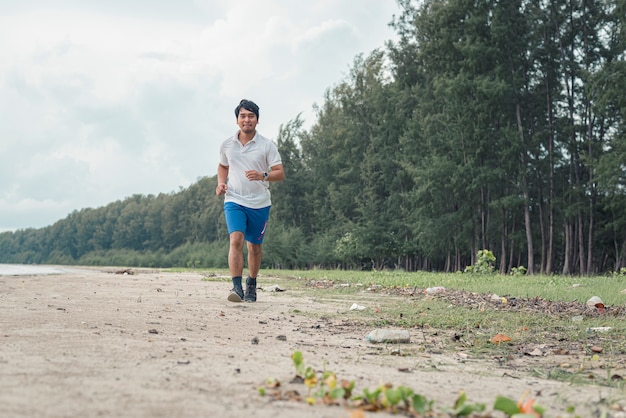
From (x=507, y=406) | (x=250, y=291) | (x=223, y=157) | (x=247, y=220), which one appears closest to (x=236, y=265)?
(x=250, y=291)

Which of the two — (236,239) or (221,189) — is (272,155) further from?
(236,239)

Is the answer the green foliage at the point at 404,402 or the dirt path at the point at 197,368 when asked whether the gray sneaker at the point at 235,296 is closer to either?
the dirt path at the point at 197,368

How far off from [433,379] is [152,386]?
56.3 inches

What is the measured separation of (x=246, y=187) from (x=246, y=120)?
2.69 ft

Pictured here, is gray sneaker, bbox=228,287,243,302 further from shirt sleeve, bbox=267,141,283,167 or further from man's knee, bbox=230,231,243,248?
shirt sleeve, bbox=267,141,283,167

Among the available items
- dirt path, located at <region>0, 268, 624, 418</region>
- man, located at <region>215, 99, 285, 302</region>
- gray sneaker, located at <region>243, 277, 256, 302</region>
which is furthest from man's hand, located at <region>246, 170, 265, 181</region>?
dirt path, located at <region>0, 268, 624, 418</region>

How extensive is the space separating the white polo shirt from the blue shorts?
0.23 feet

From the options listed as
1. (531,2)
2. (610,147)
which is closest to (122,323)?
(610,147)

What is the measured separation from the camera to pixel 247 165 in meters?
7.79

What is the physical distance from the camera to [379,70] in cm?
4681

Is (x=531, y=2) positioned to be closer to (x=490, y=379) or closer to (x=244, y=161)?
(x=244, y=161)

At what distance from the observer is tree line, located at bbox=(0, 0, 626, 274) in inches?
1253

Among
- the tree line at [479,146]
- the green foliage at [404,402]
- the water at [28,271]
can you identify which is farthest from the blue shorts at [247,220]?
the tree line at [479,146]

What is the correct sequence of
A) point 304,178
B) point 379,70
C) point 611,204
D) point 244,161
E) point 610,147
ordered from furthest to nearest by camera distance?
Answer: point 304,178
point 379,70
point 610,147
point 611,204
point 244,161
